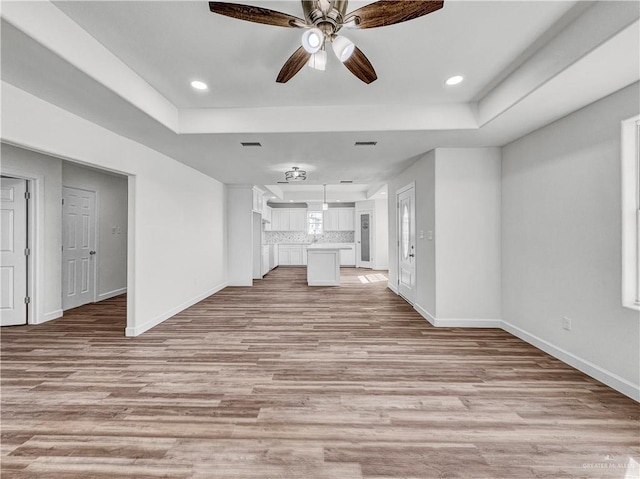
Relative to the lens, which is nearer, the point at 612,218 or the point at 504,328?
the point at 612,218

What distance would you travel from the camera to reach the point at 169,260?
451 centimetres

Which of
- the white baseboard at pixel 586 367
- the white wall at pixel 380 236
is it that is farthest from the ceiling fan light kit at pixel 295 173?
the white wall at pixel 380 236

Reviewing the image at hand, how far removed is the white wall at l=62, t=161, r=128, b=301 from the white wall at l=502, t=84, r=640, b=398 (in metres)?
7.12

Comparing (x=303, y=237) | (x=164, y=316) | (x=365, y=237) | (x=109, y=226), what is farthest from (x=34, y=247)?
(x=365, y=237)

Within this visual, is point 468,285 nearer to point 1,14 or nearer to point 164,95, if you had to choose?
point 164,95

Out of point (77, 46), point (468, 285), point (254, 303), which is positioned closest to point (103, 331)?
point (254, 303)

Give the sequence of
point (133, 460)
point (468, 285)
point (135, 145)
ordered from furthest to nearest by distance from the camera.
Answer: point (468, 285) → point (135, 145) → point (133, 460)

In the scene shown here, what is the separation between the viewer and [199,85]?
112 inches

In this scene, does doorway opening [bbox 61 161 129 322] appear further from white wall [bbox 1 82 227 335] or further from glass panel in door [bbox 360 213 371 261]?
glass panel in door [bbox 360 213 371 261]

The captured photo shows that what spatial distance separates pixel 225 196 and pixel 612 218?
6.64m

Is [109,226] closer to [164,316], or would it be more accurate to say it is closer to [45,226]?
[45,226]

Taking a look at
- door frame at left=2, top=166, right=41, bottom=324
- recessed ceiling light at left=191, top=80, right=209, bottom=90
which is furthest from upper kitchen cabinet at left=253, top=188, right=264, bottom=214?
recessed ceiling light at left=191, top=80, right=209, bottom=90

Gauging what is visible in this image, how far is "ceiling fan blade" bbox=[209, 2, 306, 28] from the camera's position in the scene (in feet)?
4.96

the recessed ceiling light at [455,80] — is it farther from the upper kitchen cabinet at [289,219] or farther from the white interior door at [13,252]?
the upper kitchen cabinet at [289,219]
